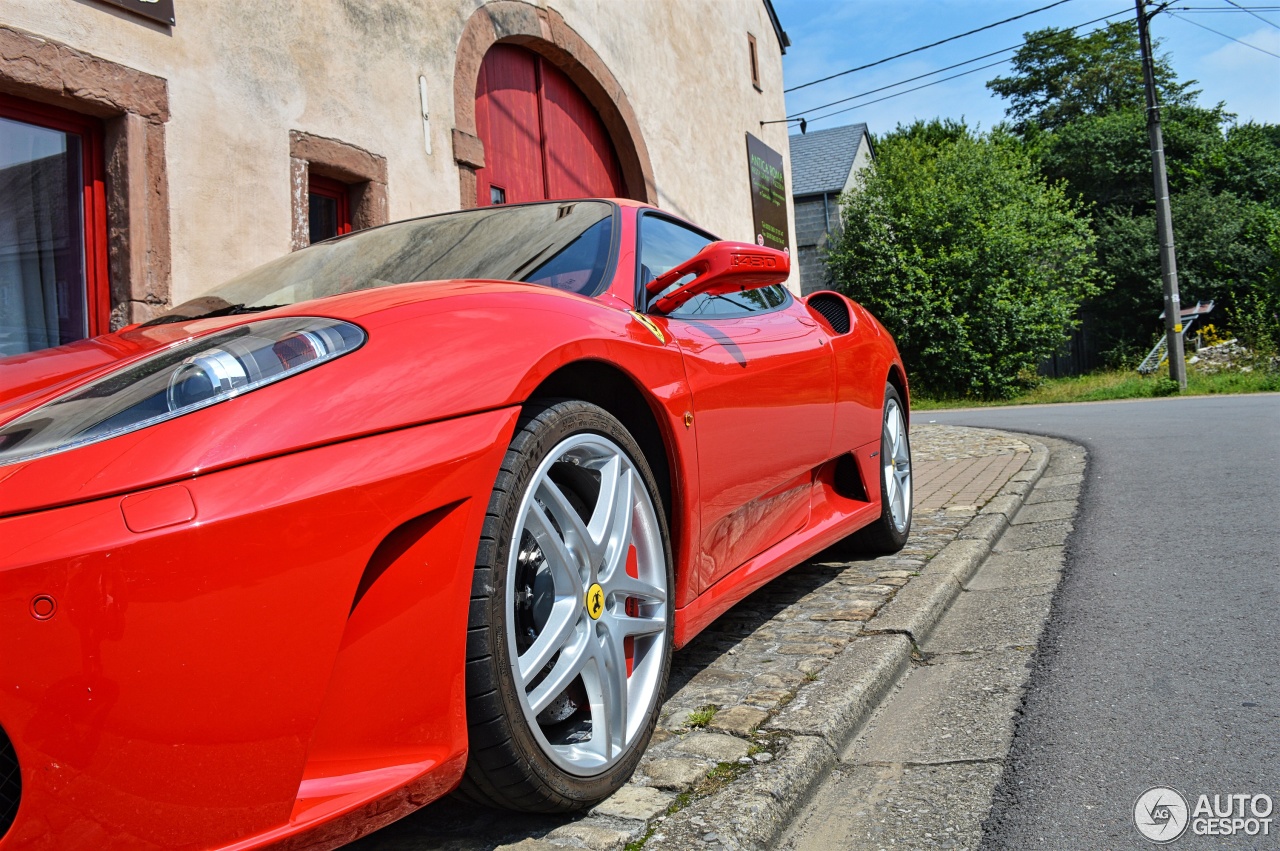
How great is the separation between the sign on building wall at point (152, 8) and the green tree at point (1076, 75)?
42848 millimetres

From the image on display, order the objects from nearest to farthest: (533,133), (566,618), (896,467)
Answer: (566,618), (896,467), (533,133)

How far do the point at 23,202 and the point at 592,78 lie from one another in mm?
5451

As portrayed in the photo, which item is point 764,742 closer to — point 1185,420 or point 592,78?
point 592,78

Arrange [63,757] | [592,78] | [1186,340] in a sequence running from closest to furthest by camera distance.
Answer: [63,757] < [592,78] < [1186,340]

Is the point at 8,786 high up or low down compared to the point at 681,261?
down

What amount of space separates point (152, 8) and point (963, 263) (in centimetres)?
2123

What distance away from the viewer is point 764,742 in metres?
2.16

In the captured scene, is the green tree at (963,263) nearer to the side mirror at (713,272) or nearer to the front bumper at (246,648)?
the side mirror at (713,272)

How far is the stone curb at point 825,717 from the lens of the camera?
70.4 inches

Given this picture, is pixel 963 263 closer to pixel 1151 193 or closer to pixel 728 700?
pixel 1151 193

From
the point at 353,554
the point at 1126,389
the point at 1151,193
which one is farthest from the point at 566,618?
the point at 1151,193

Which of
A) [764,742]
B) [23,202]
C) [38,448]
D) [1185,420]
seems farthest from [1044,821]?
[1185,420]

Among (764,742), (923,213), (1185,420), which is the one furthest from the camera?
(923,213)

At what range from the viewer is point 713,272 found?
7.90 feet
